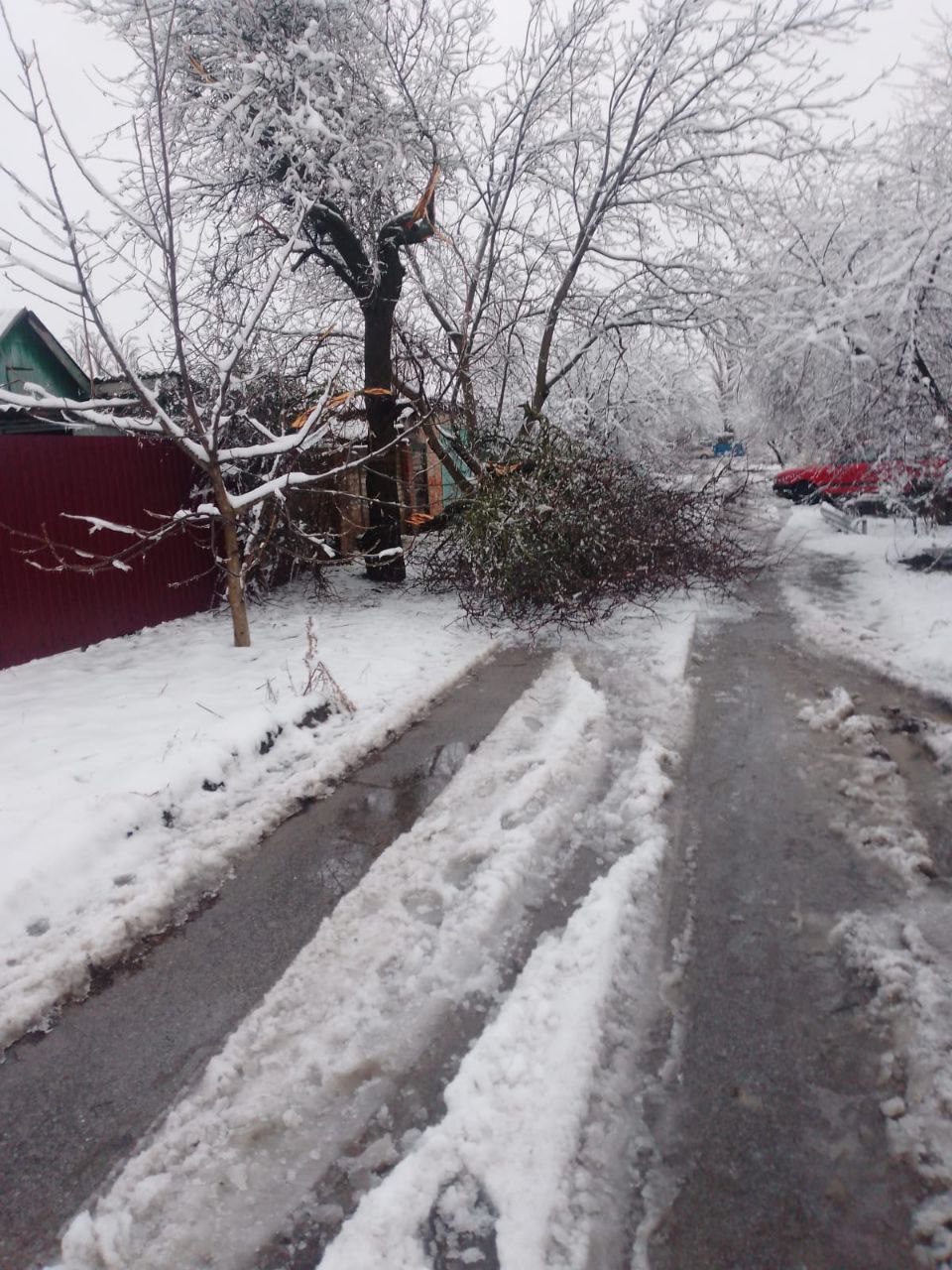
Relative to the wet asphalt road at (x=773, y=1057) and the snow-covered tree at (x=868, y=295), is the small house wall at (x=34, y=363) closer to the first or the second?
the snow-covered tree at (x=868, y=295)

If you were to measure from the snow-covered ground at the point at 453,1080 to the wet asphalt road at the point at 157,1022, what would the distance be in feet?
0.37

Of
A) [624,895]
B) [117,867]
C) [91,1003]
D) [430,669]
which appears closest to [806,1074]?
[624,895]

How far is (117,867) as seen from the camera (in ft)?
11.8

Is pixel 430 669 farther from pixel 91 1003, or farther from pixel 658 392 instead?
pixel 658 392

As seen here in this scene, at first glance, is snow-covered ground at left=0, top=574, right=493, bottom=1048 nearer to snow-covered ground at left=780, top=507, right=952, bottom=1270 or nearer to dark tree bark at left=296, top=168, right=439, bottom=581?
snow-covered ground at left=780, top=507, right=952, bottom=1270

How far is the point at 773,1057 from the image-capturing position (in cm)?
243

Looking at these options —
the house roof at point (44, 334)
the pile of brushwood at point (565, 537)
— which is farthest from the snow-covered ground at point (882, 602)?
the house roof at point (44, 334)

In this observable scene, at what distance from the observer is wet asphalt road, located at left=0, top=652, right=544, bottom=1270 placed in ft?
6.94

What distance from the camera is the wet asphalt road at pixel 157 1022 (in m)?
2.12

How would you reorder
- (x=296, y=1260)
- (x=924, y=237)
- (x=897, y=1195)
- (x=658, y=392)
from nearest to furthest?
(x=296, y=1260) → (x=897, y=1195) → (x=924, y=237) → (x=658, y=392)

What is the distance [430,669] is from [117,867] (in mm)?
3705

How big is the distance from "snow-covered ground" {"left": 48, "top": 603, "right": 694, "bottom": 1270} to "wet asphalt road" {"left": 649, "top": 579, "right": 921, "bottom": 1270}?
192 mm

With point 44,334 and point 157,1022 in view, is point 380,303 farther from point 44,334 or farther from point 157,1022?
point 44,334

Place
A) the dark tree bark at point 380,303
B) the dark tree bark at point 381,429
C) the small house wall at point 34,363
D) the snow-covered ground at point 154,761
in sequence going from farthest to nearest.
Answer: the small house wall at point 34,363
the dark tree bark at point 381,429
the dark tree bark at point 380,303
the snow-covered ground at point 154,761
